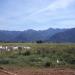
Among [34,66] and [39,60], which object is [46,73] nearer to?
[34,66]

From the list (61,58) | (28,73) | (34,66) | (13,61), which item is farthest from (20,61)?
(28,73)

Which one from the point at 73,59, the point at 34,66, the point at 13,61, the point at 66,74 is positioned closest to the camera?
the point at 66,74

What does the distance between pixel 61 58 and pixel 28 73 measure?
977 cm

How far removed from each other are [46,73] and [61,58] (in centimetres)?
947

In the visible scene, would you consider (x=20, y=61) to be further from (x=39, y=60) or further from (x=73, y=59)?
(x=73, y=59)

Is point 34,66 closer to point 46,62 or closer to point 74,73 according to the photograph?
point 46,62

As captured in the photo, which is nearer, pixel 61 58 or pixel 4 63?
pixel 4 63

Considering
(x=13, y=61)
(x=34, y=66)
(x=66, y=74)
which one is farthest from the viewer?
(x=13, y=61)

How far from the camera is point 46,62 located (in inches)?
910

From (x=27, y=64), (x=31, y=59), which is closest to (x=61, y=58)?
(x=31, y=59)

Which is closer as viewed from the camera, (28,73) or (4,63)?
(28,73)

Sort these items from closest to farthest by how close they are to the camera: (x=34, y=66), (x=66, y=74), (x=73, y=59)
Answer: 1. (x=66, y=74)
2. (x=34, y=66)
3. (x=73, y=59)

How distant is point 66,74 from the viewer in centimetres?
1717

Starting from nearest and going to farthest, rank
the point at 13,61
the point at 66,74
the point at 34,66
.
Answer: the point at 66,74
the point at 34,66
the point at 13,61
